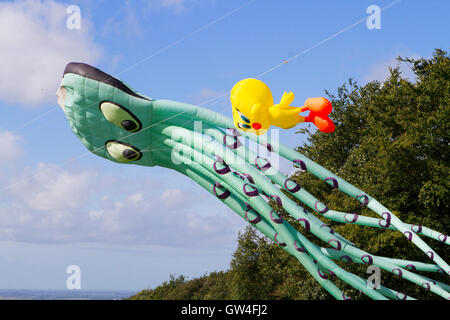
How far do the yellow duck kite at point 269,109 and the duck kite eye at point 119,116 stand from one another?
9.05 feet

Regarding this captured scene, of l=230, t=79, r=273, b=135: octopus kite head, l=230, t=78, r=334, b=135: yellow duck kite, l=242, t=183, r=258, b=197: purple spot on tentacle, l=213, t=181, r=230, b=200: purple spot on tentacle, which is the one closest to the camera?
l=230, t=78, r=334, b=135: yellow duck kite

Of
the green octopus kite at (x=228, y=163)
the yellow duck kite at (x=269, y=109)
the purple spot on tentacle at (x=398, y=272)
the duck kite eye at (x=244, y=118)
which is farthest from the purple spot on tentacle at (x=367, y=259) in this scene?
the duck kite eye at (x=244, y=118)

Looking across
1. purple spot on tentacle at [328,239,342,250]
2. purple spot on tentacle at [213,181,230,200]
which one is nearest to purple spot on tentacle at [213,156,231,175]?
purple spot on tentacle at [213,181,230,200]

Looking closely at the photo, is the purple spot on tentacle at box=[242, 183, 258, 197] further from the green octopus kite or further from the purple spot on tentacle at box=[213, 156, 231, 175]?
the purple spot on tentacle at box=[213, 156, 231, 175]

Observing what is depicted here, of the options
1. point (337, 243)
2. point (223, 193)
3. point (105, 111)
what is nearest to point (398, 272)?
point (337, 243)

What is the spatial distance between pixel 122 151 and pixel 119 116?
107cm

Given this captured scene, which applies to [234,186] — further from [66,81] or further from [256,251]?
[256,251]

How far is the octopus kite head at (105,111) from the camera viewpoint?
12094 millimetres

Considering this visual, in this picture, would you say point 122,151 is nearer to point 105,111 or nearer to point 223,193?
point 105,111

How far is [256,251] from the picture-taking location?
3070 centimetres

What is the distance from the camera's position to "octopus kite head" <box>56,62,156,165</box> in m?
12.1

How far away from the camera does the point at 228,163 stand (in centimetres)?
1178
